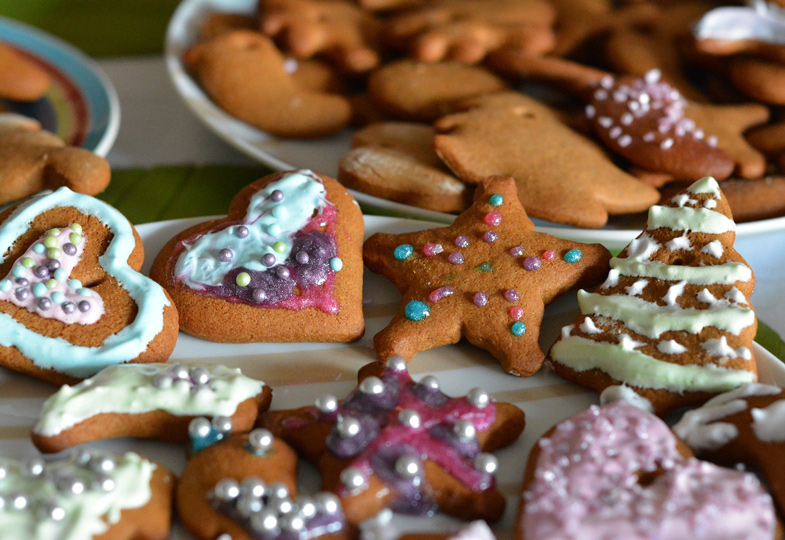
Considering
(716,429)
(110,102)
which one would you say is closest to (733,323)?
(716,429)

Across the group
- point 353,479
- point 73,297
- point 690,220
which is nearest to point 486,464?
point 353,479

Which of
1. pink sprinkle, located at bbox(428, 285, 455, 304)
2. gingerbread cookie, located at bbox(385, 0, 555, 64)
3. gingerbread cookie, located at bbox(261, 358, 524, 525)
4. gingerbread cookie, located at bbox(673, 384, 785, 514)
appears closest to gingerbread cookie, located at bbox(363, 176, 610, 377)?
pink sprinkle, located at bbox(428, 285, 455, 304)

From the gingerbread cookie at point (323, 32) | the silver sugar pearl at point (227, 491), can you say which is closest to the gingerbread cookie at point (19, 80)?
the gingerbread cookie at point (323, 32)

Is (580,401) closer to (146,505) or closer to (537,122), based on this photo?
(146,505)

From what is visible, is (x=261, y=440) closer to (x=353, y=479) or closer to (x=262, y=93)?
(x=353, y=479)

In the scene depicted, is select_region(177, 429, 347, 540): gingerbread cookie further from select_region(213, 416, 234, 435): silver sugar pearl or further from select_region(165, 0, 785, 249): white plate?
select_region(165, 0, 785, 249): white plate

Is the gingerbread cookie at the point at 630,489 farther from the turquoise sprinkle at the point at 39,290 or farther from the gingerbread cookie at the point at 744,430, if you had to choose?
the turquoise sprinkle at the point at 39,290
